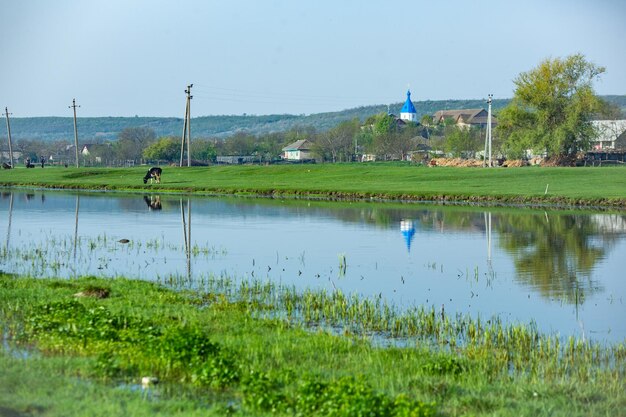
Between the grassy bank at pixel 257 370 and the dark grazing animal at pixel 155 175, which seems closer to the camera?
the grassy bank at pixel 257 370

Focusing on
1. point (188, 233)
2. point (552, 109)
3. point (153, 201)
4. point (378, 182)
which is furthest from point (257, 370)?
point (552, 109)

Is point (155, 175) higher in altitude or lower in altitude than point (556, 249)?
higher

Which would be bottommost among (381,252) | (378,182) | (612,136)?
(381,252)

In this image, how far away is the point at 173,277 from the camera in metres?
26.5

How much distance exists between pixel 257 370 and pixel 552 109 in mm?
102220

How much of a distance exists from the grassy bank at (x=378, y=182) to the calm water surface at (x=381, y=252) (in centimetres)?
1045

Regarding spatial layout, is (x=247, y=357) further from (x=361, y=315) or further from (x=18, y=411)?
(x=361, y=315)

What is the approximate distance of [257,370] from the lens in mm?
14023

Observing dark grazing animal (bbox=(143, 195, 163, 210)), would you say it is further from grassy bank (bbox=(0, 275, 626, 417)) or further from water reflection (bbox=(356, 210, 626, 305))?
grassy bank (bbox=(0, 275, 626, 417))

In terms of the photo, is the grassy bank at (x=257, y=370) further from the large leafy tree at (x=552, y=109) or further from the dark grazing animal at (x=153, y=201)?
the large leafy tree at (x=552, y=109)

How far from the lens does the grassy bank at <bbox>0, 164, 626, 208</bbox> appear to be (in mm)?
68062

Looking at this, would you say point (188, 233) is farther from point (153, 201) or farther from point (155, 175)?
point (155, 175)

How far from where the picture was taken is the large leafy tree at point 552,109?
109 metres

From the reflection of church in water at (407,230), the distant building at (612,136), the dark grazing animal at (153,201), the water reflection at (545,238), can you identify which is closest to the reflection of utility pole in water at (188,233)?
the dark grazing animal at (153,201)
